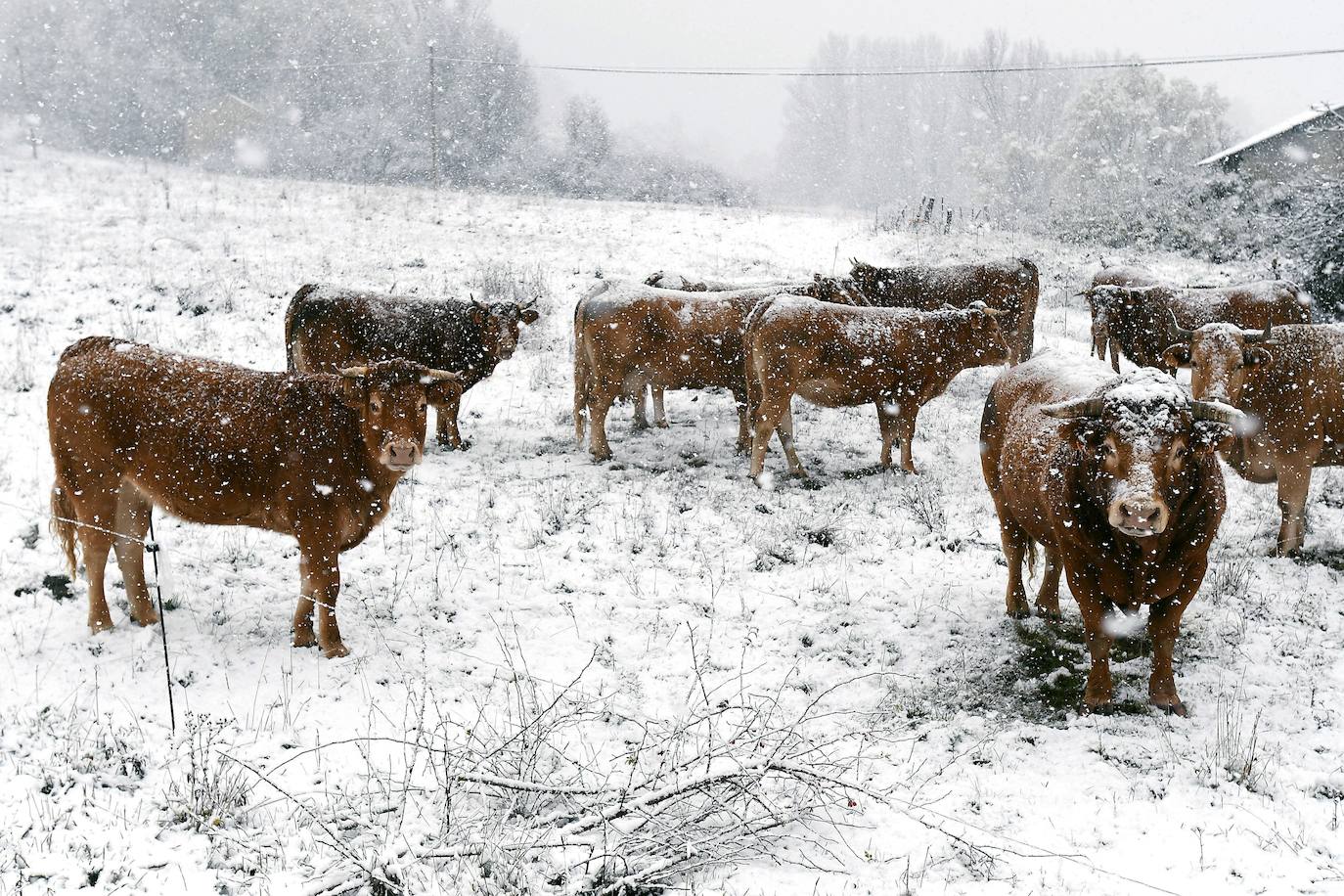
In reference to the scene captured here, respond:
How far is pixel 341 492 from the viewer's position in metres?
5.14

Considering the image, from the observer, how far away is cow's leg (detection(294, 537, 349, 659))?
5117 millimetres

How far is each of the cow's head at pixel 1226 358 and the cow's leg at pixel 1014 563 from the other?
2.25m

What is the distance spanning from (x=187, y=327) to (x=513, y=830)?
431 inches

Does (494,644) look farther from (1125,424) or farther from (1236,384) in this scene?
(1236,384)

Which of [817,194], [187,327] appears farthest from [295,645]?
[817,194]

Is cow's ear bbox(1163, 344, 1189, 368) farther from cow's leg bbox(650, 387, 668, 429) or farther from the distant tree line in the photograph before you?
the distant tree line

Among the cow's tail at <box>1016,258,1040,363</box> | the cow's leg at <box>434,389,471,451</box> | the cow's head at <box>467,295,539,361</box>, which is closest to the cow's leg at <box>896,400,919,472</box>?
the cow's head at <box>467,295,539,361</box>

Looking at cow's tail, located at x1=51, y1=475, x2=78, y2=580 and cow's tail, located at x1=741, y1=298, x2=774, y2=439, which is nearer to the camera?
cow's tail, located at x1=51, y1=475, x2=78, y2=580

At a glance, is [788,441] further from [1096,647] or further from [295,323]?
[295,323]

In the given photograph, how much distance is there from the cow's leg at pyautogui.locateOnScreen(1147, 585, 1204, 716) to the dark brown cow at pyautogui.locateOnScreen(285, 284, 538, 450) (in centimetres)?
661

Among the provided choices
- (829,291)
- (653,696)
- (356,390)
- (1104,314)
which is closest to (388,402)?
(356,390)

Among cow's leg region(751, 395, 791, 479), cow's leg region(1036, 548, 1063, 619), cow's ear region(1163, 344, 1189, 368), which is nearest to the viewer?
cow's leg region(1036, 548, 1063, 619)

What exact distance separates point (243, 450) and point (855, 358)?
5759 mm

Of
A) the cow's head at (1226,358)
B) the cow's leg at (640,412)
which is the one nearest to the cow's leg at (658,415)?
the cow's leg at (640,412)
